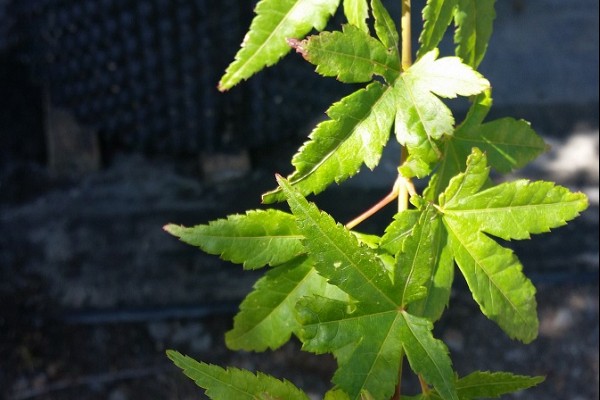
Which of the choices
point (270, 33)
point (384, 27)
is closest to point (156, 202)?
point (270, 33)

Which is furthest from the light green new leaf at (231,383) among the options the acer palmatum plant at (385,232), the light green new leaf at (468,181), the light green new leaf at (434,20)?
the light green new leaf at (434,20)

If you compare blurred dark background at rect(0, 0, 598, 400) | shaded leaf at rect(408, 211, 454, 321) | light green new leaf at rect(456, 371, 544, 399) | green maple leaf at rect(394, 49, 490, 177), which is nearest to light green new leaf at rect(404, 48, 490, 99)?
green maple leaf at rect(394, 49, 490, 177)

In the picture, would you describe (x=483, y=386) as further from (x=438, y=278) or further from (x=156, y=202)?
(x=156, y=202)

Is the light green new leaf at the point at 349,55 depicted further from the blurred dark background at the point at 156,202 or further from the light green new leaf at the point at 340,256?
the blurred dark background at the point at 156,202

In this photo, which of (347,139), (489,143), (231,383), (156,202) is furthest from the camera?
(156,202)

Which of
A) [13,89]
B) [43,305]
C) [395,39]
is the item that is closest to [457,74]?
[395,39]

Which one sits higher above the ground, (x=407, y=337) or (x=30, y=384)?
(x=407, y=337)

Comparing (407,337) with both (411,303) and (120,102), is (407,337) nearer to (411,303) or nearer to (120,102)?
(411,303)
